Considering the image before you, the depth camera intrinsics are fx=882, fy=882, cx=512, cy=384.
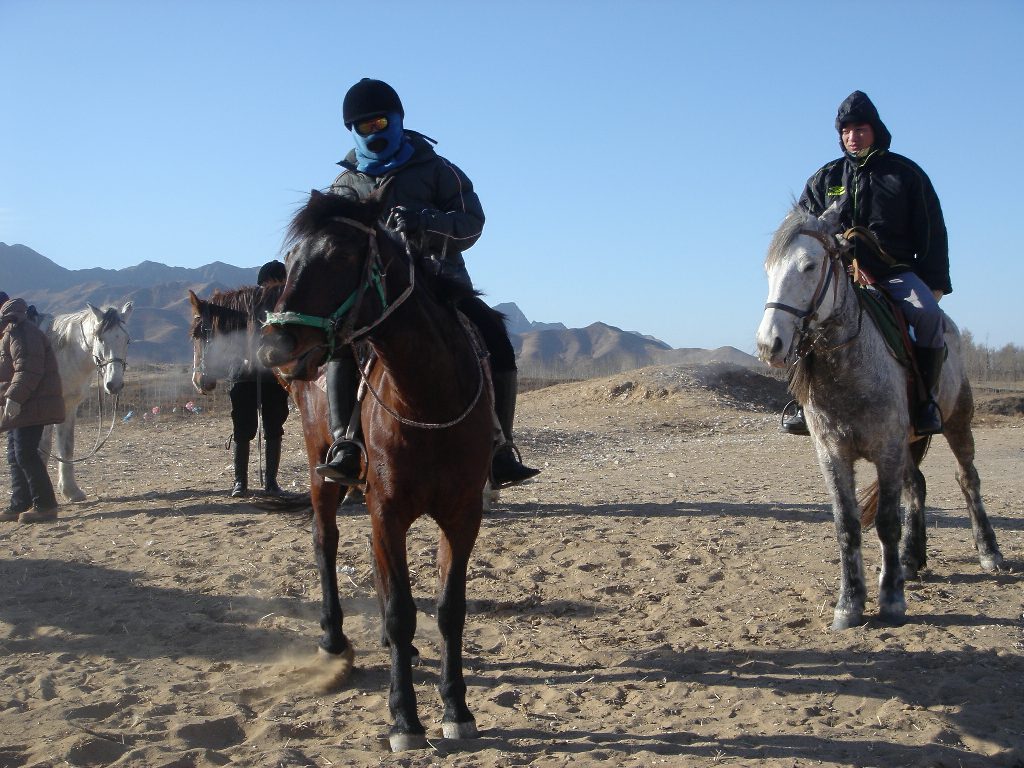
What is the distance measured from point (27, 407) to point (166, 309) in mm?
90006

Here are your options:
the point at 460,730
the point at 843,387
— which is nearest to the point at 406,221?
the point at 460,730

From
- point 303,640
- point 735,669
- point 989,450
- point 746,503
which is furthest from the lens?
point 989,450

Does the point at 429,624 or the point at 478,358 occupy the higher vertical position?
the point at 478,358

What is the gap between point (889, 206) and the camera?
607 centimetres

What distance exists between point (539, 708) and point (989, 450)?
14.5 m

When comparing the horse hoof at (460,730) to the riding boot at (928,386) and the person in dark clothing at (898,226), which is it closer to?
the person in dark clothing at (898,226)

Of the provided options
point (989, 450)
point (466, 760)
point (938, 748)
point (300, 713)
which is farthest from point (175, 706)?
point (989, 450)

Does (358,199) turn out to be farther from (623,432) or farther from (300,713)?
(623,432)

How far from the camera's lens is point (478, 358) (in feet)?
14.9

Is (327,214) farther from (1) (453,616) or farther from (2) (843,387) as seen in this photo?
(2) (843,387)

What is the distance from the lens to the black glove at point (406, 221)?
424cm

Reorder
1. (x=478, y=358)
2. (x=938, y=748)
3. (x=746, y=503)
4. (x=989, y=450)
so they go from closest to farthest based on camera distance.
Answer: (x=938, y=748) → (x=478, y=358) → (x=746, y=503) → (x=989, y=450)

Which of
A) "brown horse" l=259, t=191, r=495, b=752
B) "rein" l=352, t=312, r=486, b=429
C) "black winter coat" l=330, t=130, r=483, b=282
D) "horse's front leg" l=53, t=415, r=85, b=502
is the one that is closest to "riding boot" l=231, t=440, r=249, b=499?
"horse's front leg" l=53, t=415, r=85, b=502

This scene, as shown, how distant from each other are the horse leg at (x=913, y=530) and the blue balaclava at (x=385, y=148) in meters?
4.25
